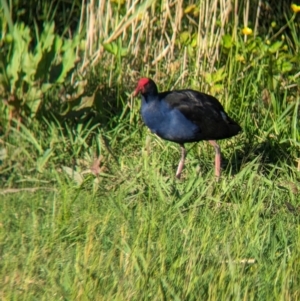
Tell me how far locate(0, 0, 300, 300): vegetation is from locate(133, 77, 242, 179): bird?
207 millimetres

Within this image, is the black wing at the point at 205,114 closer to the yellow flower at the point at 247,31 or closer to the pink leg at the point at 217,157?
the pink leg at the point at 217,157

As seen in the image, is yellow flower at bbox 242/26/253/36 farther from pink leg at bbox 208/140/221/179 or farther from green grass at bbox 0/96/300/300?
pink leg at bbox 208/140/221/179

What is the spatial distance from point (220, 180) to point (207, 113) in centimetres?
63

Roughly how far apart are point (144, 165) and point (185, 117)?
53 centimetres

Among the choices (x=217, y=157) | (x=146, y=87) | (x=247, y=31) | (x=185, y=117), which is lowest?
(x=217, y=157)

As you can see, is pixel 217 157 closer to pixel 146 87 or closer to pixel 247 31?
pixel 146 87

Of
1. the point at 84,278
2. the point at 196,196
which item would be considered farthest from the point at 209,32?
the point at 84,278

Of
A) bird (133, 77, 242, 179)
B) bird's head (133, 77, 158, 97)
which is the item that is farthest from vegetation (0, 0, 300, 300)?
bird's head (133, 77, 158, 97)

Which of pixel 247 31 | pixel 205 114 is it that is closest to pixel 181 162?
pixel 205 114

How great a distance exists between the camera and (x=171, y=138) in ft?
18.6

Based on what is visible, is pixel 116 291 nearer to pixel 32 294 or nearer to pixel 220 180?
pixel 32 294

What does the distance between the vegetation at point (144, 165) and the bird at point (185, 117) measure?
207mm

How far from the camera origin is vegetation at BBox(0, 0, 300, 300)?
378 centimetres

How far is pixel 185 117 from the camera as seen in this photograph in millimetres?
5742
